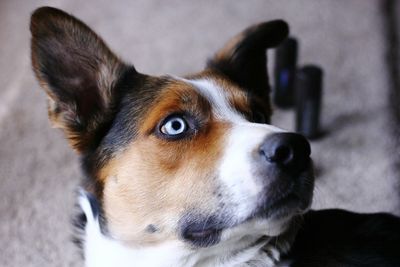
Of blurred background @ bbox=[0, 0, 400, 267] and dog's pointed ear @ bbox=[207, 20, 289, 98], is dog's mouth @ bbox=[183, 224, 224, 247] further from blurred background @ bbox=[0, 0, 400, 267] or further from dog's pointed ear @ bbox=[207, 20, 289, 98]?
blurred background @ bbox=[0, 0, 400, 267]

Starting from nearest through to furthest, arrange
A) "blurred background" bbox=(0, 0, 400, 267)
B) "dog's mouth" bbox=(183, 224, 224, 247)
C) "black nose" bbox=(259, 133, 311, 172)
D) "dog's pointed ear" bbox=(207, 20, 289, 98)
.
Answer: "black nose" bbox=(259, 133, 311, 172) → "dog's mouth" bbox=(183, 224, 224, 247) → "dog's pointed ear" bbox=(207, 20, 289, 98) → "blurred background" bbox=(0, 0, 400, 267)

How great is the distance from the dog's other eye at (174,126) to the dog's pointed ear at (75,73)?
21 cm

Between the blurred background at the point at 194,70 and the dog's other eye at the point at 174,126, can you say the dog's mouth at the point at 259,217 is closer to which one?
the dog's other eye at the point at 174,126

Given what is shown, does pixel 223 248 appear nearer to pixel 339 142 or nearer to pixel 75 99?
pixel 75 99

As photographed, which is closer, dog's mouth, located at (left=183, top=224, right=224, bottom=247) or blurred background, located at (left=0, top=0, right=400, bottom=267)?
dog's mouth, located at (left=183, top=224, right=224, bottom=247)

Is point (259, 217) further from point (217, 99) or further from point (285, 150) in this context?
point (217, 99)

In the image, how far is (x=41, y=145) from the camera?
A: 120 inches

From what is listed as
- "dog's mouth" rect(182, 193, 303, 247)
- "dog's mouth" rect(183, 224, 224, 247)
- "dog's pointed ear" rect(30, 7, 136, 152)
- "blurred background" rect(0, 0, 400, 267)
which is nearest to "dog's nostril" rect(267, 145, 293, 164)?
"dog's mouth" rect(182, 193, 303, 247)

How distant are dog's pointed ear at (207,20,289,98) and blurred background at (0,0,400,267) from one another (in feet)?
1.73

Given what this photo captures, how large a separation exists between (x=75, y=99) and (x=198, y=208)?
1.76ft

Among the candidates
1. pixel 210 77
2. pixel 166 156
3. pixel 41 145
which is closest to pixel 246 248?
pixel 166 156

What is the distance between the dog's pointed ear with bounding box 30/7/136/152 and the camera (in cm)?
165

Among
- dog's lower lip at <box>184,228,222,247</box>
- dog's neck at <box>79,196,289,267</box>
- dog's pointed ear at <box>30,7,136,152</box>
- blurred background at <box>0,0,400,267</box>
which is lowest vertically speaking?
blurred background at <box>0,0,400,267</box>

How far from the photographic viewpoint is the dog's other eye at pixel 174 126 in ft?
5.22
